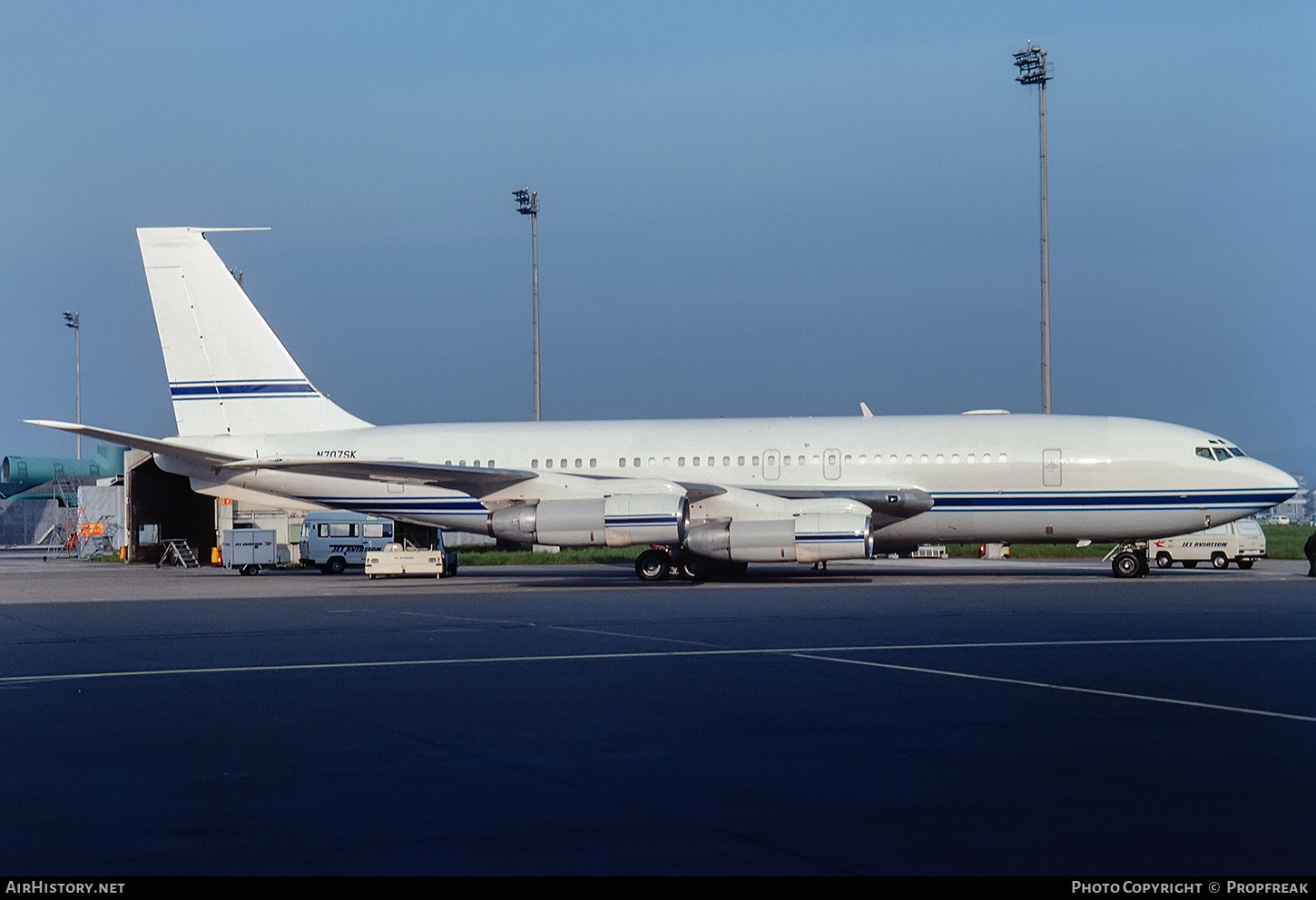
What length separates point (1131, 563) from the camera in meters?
34.7

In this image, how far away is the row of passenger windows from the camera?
34375mm

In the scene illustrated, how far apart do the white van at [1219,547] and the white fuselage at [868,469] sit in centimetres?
827

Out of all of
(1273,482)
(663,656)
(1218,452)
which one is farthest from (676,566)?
(663,656)

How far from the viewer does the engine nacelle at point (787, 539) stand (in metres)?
31.8

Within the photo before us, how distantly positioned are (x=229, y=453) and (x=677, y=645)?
23619mm

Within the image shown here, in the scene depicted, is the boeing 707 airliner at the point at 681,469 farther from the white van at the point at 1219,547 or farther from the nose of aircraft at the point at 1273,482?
the white van at the point at 1219,547

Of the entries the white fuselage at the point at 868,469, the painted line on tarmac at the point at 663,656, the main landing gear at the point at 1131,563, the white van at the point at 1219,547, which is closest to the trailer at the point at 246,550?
the white fuselage at the point at 868,469

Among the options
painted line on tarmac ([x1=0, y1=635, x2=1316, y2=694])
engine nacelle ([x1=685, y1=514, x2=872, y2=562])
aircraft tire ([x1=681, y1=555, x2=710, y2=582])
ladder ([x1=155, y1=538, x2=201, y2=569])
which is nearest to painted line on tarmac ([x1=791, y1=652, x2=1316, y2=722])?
painted line on tarmac ([x1=0, y1=635, x2=1316, y2=694])

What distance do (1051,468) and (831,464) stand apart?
538 cm

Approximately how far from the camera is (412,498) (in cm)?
3816

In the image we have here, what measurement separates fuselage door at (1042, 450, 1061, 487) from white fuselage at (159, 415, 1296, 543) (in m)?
0.03

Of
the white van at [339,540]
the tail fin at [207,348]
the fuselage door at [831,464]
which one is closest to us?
the fuselage door at [831,464]

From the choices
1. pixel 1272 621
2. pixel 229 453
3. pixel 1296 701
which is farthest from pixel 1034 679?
pixel 229 453

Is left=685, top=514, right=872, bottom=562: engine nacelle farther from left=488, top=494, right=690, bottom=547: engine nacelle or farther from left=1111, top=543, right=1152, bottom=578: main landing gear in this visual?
left=1111, top=543, right=1152, bottom=578: main landing gear
